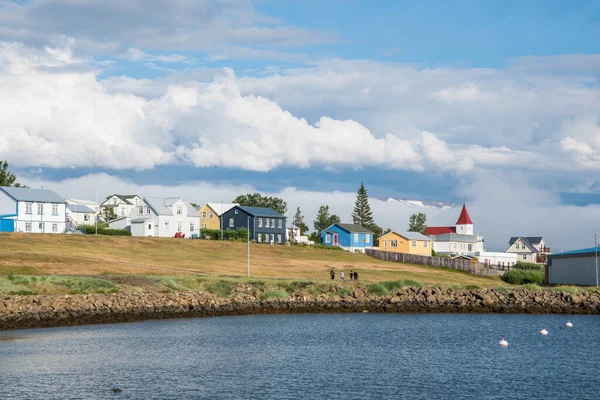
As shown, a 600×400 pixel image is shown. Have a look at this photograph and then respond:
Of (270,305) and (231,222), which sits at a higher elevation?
(231,222)

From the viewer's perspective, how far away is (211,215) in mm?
150875

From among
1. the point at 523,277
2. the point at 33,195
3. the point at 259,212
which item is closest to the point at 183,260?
the point at 33,195

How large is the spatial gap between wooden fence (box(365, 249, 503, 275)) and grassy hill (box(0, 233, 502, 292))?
3.85m

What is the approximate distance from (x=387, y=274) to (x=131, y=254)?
110ft

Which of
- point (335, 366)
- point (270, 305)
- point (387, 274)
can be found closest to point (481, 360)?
point (335, 366)

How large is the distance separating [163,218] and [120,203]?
4793 cm

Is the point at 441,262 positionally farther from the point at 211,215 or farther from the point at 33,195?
the point at 33,195

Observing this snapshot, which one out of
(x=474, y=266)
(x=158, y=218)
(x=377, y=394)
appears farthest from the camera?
(x=158, y=218)

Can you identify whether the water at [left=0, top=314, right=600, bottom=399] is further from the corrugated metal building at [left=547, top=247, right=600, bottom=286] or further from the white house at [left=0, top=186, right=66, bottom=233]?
the white house at [left=0, top=186, right=66, bottom=233]

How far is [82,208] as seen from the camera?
519 feet

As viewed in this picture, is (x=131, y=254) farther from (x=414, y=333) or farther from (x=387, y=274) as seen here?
(x=414, y=333)

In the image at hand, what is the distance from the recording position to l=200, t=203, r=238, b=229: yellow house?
149 m

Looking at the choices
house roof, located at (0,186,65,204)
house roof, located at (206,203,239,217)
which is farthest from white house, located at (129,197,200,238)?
house roof, located at (0,186,65,204)

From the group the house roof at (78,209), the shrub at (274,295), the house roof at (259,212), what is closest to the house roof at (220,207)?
the house roof at (259,212)
